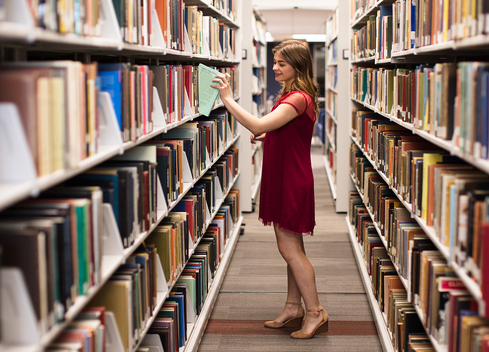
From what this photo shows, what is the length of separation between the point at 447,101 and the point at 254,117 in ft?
3.47

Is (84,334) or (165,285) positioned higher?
(84,334)

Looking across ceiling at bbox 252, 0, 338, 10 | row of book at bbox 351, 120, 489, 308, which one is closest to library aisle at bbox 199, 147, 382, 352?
row of book at bbox 351, 120, 489, 308

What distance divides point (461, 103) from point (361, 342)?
1.82 metres

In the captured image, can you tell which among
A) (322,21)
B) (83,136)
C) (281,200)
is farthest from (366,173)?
(322,21)

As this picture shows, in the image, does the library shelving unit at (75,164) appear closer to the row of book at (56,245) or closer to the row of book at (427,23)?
the row of book at (56,245)

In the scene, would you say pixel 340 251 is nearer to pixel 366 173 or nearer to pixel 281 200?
pixel 366 173

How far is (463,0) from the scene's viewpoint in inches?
67.8

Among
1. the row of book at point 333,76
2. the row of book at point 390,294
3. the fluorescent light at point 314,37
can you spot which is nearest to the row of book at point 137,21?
the row of book at point 390,294

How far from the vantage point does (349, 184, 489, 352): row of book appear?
1.64 m

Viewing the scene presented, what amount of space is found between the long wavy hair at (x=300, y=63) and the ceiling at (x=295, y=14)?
276 inches

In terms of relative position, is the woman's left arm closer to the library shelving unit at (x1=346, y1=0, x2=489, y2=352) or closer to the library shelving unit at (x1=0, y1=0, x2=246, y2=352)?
the library shelving unit at (x1=0, y1=0, x2=246, y2=352)

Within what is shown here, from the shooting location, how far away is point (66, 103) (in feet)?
4.39

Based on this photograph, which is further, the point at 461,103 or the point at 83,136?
the point at 461,103

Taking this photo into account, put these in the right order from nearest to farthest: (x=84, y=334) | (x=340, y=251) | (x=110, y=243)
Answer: (x=84, y=334)
(x=110, y=243)
(x=340, y=251)
